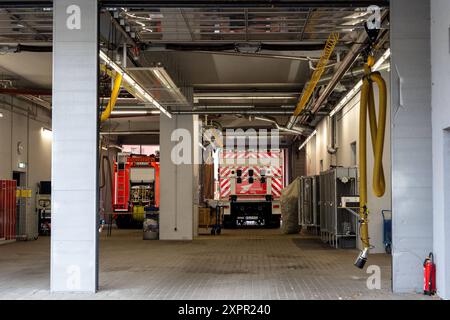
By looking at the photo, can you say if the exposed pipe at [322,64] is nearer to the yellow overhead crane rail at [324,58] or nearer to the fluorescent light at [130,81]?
the yellow overhead crane rail at [324,58]

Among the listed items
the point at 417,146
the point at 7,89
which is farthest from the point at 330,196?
the point at 7,89

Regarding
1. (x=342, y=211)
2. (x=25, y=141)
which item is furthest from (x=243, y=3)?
(x=25, y=141)

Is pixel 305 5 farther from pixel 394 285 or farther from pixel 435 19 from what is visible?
pixel 394 285

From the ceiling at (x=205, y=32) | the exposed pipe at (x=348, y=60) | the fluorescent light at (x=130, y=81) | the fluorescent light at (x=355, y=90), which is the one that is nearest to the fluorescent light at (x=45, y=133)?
the ceiling at (x=205, y=32)

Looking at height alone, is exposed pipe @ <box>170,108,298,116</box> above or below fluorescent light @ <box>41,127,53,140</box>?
above

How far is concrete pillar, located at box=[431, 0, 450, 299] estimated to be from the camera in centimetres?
783

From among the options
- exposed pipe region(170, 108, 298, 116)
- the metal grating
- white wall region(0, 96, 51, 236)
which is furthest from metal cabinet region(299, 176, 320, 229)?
the metal grating

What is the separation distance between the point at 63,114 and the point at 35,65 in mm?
8037

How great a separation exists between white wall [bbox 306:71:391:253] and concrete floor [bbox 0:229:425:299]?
833 millimetres

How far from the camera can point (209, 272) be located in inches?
423

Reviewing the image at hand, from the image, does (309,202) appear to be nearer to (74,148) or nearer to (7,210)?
(7,210)

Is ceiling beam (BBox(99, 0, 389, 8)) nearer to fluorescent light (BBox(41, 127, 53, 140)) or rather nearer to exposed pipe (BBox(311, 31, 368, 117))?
Result: exposed pipe (BBox(311, 31, 368, 117))

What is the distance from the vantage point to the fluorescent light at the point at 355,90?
36.5ft

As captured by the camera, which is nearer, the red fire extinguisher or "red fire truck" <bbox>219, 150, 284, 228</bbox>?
the red fire extinguisher
